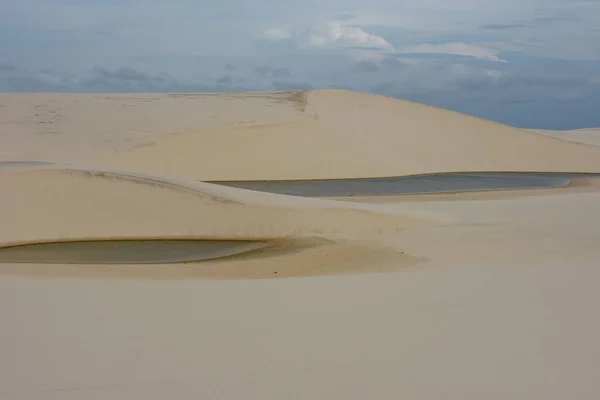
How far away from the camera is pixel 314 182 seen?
64.1 feet

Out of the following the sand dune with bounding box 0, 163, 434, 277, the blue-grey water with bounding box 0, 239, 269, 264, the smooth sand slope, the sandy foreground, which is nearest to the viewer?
the sandy foreground

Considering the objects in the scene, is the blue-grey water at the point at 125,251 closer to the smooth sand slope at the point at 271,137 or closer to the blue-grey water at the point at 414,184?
the blue-grey water at the point at 414,184

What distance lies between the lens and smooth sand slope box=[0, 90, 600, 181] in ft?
64.4

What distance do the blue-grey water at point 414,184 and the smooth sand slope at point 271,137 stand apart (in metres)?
0.79

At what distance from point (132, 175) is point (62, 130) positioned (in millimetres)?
11045

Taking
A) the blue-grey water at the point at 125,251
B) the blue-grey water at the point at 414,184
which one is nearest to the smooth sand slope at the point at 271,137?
the blue-grey water at the point at 414,184

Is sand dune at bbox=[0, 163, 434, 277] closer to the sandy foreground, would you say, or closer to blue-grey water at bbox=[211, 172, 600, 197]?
the sandy foreground

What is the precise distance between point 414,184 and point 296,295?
1338 cm

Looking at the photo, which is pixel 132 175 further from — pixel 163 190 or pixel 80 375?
pixel 80 375

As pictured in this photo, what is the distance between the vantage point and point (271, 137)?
2175cm

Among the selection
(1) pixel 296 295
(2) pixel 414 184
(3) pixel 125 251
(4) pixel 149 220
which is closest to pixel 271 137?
(2) pixel 414 184

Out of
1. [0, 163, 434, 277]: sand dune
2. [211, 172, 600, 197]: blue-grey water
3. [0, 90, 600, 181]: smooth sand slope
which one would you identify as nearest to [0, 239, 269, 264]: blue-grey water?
[0, 163, 434, 277]: sand dune

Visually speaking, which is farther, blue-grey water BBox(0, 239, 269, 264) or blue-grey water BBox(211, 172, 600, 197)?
blue-grey water BBox(211, 172, 600, 197)

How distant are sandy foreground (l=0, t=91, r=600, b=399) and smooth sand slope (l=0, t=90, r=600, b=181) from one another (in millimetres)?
615
